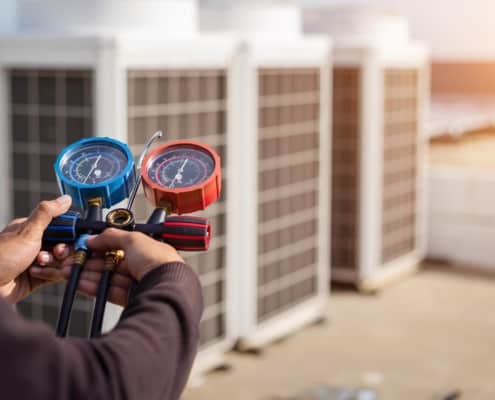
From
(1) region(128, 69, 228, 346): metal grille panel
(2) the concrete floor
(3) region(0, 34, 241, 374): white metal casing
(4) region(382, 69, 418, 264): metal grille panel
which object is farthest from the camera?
(4) region(382, 69, 418, 264): metal grille panel

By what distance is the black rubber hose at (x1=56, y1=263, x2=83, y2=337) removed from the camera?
1823 millimetres

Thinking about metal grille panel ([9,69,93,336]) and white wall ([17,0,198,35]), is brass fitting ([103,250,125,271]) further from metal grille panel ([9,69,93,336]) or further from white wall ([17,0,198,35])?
white wall ([17,0,198,35])

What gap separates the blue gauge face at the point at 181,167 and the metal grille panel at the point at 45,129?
566 centimetres

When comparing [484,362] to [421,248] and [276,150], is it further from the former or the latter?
[421,248]

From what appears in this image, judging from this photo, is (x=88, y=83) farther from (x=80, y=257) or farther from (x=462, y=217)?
(x=462, y=217)

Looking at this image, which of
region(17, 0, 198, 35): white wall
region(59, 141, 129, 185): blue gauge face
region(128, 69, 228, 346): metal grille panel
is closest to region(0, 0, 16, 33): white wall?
region(17, 0, 198, 35): white wall

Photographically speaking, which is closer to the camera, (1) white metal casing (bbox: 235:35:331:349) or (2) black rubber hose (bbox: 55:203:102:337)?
(2) black rubber hose (bbox: 55:203:102:337)

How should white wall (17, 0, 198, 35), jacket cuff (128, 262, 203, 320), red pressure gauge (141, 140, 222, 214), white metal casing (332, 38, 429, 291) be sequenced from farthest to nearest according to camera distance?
white metal casing (332, 38, 429, 291)
white wall (17, 0, 198, 35)
red pressure gauge (141, 140, 222, 214)
jacket cuff (128, 262, 203, 320)

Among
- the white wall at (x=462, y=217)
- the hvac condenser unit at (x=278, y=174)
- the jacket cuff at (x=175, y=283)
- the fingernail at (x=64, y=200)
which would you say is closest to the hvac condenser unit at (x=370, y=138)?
the white wall at (x=462, y=217)

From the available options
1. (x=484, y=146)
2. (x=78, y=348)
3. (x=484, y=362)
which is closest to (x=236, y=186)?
(x=484, y=362)

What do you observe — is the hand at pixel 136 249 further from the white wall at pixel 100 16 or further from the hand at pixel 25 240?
the white wall at pixel 100 16

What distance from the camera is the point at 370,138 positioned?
12.0 meters

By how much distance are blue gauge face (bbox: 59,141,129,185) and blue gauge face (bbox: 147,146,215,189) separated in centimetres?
7

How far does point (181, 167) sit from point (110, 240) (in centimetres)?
26
